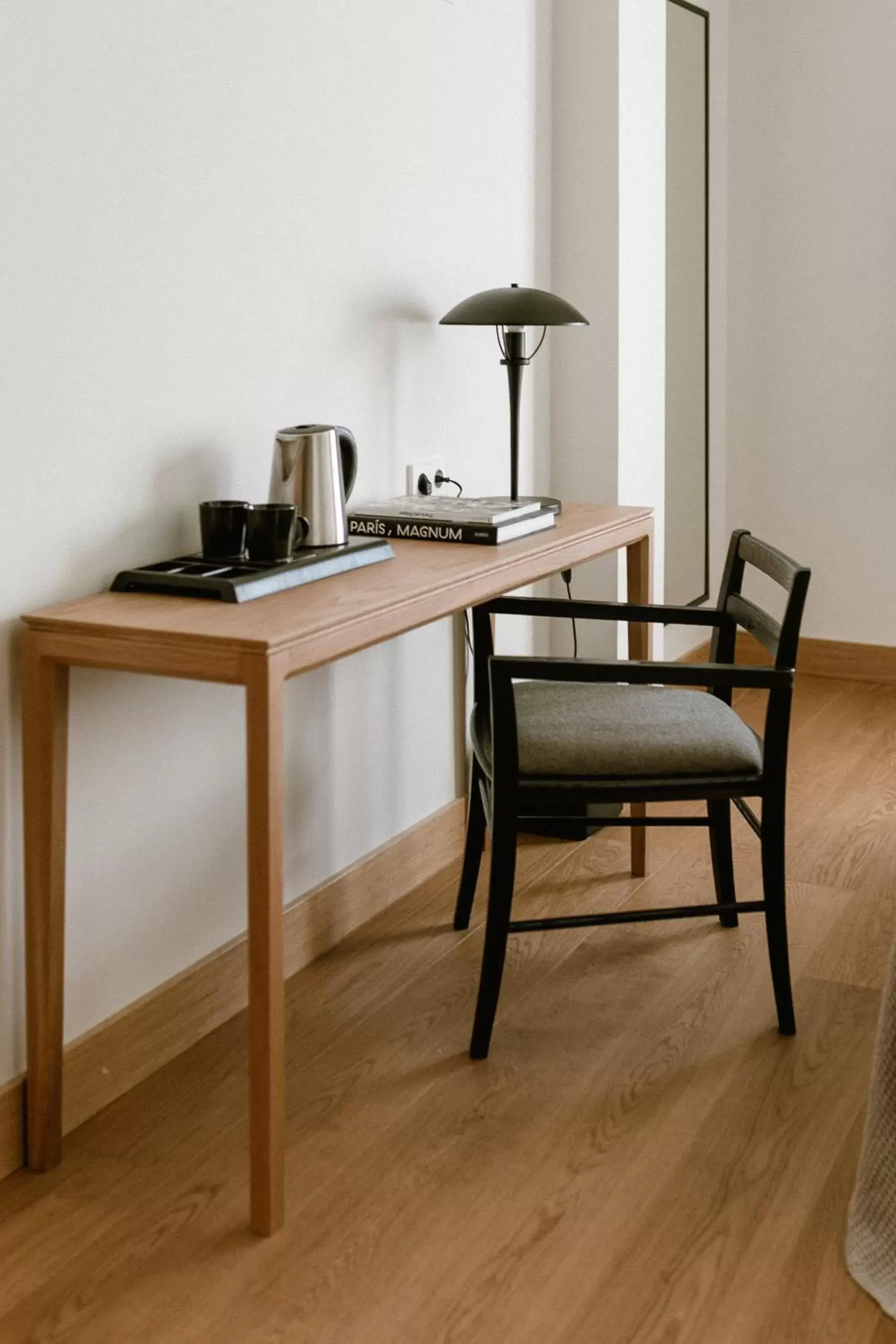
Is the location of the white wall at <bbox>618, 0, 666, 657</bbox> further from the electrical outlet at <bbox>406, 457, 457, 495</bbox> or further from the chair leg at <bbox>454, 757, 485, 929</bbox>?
the chair leg at <bbox>454, 757, 485, 929</bbox>

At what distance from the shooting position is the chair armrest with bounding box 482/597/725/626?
2396mm

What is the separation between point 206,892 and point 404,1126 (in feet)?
1.59

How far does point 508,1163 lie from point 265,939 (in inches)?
18.6

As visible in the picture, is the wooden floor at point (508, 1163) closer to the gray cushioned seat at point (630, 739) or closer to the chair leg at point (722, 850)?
the chair leg at point (722, 850)

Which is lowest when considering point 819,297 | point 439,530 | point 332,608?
point 332,608

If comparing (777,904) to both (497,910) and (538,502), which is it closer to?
(497,910)

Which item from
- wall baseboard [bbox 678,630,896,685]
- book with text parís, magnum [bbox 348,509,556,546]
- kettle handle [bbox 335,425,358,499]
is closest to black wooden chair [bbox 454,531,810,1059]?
book with text parís, magnum [bbox 348,509,556,546]

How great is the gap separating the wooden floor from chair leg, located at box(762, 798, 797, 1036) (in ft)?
0.15

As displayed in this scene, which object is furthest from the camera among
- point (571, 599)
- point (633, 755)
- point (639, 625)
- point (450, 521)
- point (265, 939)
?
point (571, 599)

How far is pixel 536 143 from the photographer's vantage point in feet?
9.74

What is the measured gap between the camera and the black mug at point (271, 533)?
1.91 m

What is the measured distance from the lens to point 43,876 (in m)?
1.74

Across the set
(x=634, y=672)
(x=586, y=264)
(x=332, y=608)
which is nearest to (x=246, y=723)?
(x=332, y=608)

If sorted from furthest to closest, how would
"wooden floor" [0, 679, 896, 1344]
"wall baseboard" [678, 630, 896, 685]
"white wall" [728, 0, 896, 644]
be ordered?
"wall baseboard" [678, 630, 896, 685]
"white wall" [728, 0, 896, 644]
"wooden floor" [0, 679, 896, 1344]
